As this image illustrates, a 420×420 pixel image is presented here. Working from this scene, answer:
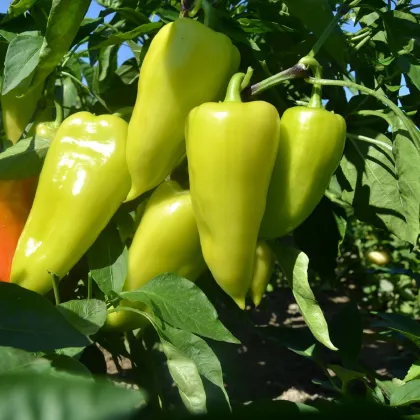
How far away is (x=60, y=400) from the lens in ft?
0.70

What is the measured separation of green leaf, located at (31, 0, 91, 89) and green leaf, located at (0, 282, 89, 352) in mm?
343

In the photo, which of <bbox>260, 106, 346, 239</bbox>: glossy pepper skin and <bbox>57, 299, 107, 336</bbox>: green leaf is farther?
<bbox>260, 106, 346, 239</bbox>: glossy pepper skin

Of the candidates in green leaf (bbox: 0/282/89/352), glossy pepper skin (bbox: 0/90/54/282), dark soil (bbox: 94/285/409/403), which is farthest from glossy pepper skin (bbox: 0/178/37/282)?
dark soil (bbox: 94/285/409/403)

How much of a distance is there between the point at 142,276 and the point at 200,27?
1.13ft

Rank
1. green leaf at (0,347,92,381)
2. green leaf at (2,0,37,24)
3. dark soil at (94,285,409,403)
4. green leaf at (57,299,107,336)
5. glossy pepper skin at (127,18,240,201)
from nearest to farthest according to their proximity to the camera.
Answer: green leaf at (0,347,92,381) < green leaf at (57,299,107,336) < glossy pepper skin at (127,18,240,201) < green leaf at (2,0,37,24) < dark soil at (94,285,409,403)

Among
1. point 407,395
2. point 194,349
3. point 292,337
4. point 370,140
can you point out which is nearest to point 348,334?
point 292,337

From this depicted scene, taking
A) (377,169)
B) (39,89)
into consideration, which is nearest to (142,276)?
(39,89)

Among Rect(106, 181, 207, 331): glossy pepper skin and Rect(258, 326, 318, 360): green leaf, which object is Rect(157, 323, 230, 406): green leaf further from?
Rect(258, 326, 318, 360): green leaf

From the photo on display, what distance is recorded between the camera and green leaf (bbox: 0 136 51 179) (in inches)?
34.1

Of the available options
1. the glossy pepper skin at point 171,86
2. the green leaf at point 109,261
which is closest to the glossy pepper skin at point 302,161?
the glossy pepper skin at point 171,86

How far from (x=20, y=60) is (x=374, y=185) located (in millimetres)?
627

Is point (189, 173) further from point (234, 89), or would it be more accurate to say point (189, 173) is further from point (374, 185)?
point (374, 185)

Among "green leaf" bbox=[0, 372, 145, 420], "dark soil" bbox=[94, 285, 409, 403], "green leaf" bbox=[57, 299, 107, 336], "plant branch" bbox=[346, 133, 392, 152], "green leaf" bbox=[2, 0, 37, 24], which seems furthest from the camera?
"dark soil" bbox=[94, 285, 409, 403]

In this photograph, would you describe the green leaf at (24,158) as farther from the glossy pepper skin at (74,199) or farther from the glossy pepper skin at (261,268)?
the glossy pepper skin at (261,268)
